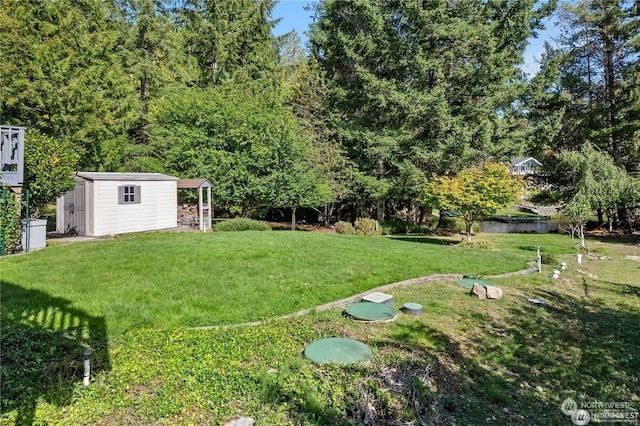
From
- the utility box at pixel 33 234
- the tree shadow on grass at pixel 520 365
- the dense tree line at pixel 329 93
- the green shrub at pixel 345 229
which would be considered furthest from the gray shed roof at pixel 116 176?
the tree shadow on grass at pixel 520 365

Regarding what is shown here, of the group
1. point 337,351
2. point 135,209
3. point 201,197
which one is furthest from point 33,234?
point 337,351

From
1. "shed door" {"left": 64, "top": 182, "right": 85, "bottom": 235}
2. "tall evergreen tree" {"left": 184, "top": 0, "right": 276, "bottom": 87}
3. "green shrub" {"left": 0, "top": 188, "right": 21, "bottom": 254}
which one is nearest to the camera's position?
"green shrub" {"left": 0, "top": 188, "right": 21, "bottom": 254}

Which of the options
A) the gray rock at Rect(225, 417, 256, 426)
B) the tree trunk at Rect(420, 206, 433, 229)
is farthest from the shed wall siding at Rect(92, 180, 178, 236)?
the tree trunk at Rect(420, 206, 433, 229)

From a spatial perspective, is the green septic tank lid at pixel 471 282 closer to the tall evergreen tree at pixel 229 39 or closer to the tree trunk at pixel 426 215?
the tree trunk at pixel 426 215

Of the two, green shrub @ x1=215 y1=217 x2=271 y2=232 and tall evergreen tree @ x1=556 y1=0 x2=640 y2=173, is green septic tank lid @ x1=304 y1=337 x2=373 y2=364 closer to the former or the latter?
green shrub @ x1=215 y1=217 x2=271 y2=232

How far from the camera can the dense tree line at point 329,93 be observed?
17828 mm

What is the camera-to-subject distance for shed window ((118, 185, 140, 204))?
1312cm

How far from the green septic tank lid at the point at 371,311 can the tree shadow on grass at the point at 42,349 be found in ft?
11.2

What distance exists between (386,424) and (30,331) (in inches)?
172

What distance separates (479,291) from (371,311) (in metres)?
2.67

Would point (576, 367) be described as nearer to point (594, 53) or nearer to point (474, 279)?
point (474, 279)

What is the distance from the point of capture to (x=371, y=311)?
19.7 ft

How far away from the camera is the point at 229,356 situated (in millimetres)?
4332

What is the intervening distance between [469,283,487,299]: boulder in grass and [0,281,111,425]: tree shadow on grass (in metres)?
6.35
